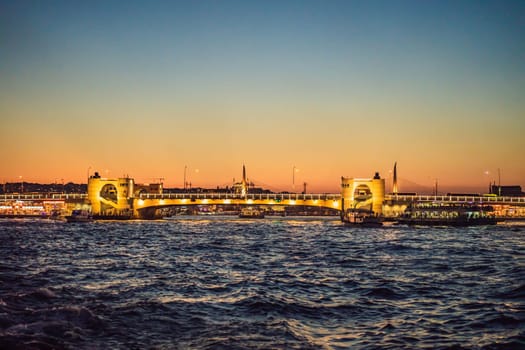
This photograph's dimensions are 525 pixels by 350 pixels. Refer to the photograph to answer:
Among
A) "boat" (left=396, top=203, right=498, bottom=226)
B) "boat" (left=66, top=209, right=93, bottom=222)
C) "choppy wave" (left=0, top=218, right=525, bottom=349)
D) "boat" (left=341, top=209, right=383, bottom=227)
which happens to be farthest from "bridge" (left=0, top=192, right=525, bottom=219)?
"choppy wave" (left=0, top=218, right=525, bottom=349)

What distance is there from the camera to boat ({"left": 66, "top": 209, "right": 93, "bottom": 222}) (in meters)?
145

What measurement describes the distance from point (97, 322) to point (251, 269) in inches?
715

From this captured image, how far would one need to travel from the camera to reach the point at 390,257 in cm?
4588

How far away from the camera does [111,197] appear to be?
162 m

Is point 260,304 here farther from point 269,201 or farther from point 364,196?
point 364,196

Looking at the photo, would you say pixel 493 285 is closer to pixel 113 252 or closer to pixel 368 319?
pixel 368 319

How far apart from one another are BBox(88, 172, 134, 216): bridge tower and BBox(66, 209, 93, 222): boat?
605 cm

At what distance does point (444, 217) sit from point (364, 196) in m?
24.3

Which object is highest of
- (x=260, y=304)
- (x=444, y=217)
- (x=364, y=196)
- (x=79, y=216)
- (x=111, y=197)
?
(x=111, y=197)

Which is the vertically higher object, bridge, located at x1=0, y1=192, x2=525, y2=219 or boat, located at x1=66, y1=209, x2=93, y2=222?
bridge, located at x1=0, y1=192, x2=525, y2=219

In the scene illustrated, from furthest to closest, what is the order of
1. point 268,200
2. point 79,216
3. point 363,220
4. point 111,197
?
point 111,197 < point 268,200 < point 79,216 < point 363,220

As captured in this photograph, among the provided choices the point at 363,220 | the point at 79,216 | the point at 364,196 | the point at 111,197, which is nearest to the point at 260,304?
the point at 363,220

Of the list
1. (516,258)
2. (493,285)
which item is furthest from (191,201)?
(493,285)

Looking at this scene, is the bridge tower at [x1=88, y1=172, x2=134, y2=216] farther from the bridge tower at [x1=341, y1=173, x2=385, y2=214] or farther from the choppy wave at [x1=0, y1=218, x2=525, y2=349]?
the choppy wave at [x1=0, y1=218, x2=525, y2=349]
